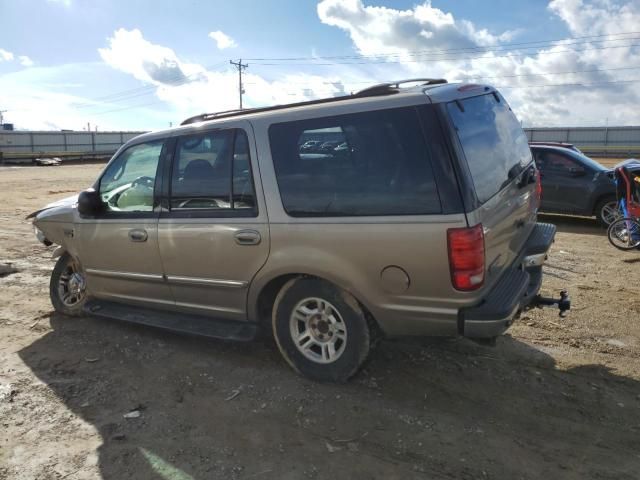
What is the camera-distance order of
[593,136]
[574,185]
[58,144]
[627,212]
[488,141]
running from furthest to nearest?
[58,144] → [593,136] → [574,185] → [627,212] → [488,141]

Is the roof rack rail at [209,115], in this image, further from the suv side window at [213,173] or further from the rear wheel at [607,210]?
the rear wheel at [607,210]

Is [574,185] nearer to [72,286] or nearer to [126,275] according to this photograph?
[126,275]

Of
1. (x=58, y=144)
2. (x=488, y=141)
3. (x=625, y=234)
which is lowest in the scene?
(x=625, y=234)

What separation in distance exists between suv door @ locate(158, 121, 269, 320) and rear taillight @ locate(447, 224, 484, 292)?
4.34 ft

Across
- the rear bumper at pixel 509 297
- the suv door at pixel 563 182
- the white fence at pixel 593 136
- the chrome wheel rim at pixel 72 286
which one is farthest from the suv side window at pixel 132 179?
the white fence at pixel 593 136

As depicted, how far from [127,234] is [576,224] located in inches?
369

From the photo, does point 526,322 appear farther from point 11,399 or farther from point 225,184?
point 11,399

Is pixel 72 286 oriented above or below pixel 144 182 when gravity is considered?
below

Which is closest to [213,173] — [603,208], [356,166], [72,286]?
[356,166]

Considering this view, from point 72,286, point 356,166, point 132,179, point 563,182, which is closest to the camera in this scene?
point 356,166

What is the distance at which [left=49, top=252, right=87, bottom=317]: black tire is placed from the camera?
5.30 metres

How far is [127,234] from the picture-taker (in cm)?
452

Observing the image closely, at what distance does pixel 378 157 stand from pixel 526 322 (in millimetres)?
2714

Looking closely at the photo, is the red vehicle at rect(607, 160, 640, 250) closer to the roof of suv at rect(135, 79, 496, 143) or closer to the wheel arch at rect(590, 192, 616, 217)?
the wheel arch at rect(590, 192, 616, 217)
